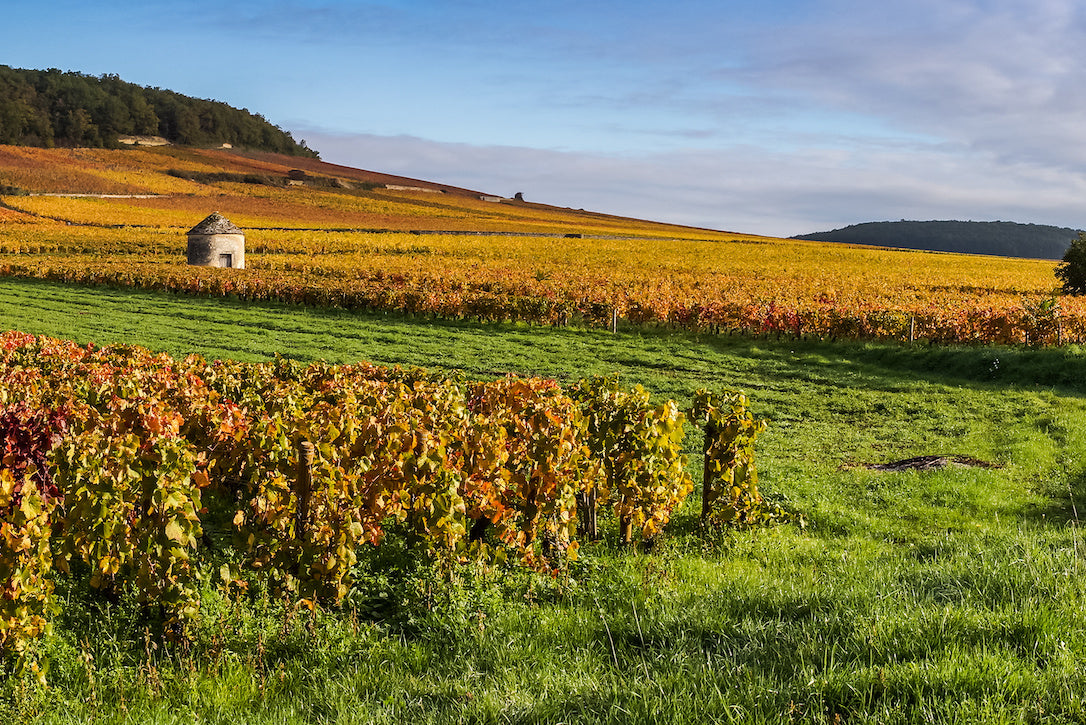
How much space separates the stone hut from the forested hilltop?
374ft

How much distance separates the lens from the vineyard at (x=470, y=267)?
102 feet

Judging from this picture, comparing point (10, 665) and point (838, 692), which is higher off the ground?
point (838, 692)

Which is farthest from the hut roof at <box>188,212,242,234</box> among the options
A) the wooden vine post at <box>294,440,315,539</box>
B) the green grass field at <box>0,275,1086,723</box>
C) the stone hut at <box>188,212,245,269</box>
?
the wooden vine post at <box>294,440,315,539</box>

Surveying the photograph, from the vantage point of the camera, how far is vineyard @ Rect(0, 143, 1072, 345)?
1230 inches

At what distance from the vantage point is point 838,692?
170 inches

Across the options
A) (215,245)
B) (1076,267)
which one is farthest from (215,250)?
(1076,267)

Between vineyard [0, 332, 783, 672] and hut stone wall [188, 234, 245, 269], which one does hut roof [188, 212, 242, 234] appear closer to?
hut stone wall [188, 234, 245, 269]

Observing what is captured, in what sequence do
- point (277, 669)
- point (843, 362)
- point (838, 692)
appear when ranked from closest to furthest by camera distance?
→ 1. point (838, 692)
2. point (277, 669)
3. point (843, 362)

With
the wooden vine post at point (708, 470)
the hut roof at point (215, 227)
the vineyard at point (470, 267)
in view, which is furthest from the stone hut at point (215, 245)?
the wooden vine post at point (708, 470)

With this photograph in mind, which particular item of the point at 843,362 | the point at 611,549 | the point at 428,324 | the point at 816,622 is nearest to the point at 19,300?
the point at 428,324

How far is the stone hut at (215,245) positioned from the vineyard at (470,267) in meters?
2.06

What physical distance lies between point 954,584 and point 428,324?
96.3 feet

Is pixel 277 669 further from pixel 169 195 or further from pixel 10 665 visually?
pixel 169 195

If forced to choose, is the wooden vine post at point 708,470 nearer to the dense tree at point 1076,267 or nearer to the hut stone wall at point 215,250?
the dense tree at point 1076,267
